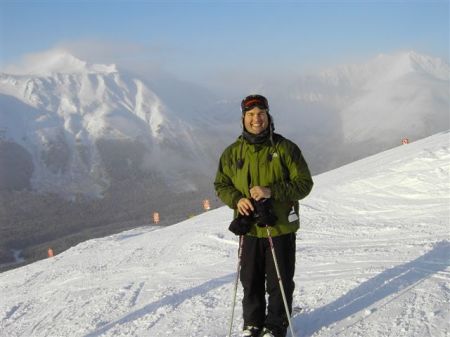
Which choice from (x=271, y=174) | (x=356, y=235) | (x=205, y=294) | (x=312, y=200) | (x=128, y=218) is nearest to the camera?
(x=271, y=174)

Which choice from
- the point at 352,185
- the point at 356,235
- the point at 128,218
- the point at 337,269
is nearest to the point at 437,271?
the point at 337,269

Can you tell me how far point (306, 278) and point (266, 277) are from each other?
2.67m

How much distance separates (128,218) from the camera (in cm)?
18238

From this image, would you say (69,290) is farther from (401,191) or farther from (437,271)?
(401,191)

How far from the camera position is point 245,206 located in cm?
514

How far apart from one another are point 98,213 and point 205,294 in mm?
188060

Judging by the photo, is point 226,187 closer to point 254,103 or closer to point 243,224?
point 243,224

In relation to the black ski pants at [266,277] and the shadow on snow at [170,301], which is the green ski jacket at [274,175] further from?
the shadow on snow at [170,301]

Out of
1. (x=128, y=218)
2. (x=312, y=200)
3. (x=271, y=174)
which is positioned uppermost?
(x=271, y=174)

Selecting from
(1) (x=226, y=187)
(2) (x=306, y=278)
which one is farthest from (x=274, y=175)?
(2) (x=306, y=278)

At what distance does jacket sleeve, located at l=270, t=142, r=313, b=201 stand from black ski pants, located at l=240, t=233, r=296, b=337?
21.0 inches

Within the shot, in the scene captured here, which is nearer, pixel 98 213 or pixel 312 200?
pixel 312 200

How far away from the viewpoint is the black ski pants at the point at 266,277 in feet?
17.5

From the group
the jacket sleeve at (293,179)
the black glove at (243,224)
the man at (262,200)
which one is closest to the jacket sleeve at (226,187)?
the man at (262,200)
